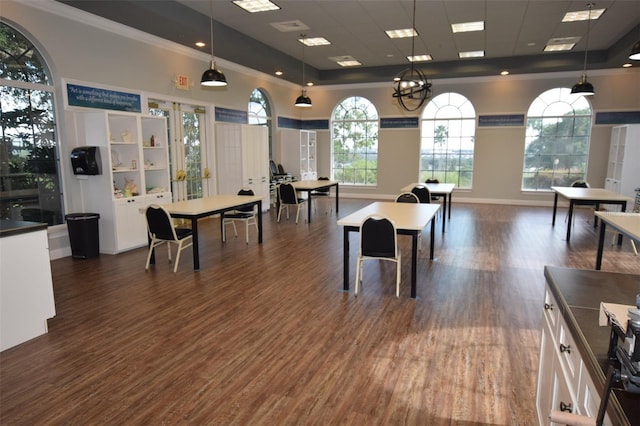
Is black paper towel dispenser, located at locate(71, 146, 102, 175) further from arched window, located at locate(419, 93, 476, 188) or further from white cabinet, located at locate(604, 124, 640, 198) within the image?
white cabinet, located at locate(604, 124, 640, 198)

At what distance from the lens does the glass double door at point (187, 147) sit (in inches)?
311

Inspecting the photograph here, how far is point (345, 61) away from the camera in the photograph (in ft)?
35.3

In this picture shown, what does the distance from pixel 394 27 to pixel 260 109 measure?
178 inches

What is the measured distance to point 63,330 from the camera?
3.55 m

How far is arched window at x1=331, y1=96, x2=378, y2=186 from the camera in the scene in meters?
12.9

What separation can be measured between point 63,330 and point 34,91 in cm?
369

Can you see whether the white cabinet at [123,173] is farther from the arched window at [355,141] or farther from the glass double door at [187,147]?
the arched window at [355,141]

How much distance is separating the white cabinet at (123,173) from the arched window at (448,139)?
8059 mm

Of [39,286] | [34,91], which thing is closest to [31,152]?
[34,91]

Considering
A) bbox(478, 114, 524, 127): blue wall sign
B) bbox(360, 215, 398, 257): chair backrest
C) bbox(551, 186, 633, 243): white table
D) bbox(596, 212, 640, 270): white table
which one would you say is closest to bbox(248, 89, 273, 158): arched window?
bbox(478, 114, 524, 127): blue wall sign

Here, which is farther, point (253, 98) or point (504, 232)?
point (253, 98)

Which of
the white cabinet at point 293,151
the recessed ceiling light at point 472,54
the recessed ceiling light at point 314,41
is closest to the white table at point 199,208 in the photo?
the recessed ceiling light at point 314,41

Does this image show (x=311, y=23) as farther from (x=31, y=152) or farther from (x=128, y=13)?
(x=31, y=152)

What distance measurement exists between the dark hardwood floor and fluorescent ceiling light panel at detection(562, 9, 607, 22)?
13.7 ft
